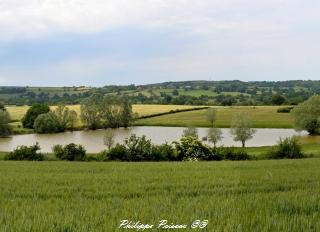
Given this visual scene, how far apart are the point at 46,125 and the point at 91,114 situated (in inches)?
540

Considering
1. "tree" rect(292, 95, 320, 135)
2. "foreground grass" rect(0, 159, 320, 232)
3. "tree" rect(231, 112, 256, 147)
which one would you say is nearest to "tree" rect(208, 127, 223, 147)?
"tree" rect(231, 112, 256, 147)

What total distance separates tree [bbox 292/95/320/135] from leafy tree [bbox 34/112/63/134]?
56.6 m

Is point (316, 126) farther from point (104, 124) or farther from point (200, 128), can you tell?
point (104, 124)

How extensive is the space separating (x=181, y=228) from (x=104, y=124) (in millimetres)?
115155

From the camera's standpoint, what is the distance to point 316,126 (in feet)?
290

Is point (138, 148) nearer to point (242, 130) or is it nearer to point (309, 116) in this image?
point (242, 130)

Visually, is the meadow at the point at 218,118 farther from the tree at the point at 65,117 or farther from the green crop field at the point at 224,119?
the tree at the point at 65,117

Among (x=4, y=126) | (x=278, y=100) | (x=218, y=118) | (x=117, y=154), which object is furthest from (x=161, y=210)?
(x=278, y=100)

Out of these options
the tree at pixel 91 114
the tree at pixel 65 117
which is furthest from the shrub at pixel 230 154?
the tree at pixel 91 114

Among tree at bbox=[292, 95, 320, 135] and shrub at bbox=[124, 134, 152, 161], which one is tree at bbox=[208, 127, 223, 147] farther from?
shrub at bbox=[124, 134, 152, 161]

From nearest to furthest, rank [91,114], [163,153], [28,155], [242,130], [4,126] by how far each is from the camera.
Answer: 1. [163,153]
2. [28,155]
3. [242,130]
4. [4,126]
5. [91,114]

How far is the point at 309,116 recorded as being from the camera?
8788 cm

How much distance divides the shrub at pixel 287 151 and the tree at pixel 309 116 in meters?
51.8

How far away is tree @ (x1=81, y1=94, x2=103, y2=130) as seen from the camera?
118m
